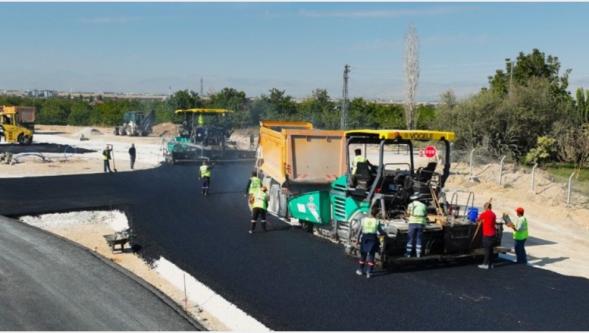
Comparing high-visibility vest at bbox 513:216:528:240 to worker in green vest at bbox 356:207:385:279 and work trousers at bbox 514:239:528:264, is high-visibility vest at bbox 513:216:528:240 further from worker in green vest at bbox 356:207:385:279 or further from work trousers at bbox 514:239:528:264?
worker in green vest at bbox 356:207:385:279

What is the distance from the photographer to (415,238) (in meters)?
11.6

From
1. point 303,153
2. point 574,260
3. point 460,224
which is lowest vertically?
point 574,260

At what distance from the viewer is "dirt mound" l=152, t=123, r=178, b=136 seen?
60.5m

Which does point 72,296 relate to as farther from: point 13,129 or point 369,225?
point 13,129

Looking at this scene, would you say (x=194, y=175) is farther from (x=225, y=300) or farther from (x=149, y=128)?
(x=149, y=128)

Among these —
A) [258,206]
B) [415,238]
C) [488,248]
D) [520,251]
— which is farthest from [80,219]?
[520,251]

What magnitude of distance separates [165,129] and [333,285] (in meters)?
53.6

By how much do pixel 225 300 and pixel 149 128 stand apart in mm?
51736

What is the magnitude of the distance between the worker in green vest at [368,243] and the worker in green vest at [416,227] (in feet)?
2.07

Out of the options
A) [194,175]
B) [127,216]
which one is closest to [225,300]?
[127,216]

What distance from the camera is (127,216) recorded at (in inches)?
698

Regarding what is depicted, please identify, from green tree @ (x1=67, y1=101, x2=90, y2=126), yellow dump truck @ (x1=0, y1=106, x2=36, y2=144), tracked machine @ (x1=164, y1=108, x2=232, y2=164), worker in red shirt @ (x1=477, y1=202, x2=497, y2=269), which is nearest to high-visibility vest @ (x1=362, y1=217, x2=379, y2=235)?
worker in red shirt @ (x1=477, y1=202, x2=497, y2=269)

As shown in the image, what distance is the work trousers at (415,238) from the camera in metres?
Result: 11.6

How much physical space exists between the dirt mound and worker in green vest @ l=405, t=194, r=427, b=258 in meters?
50.2
